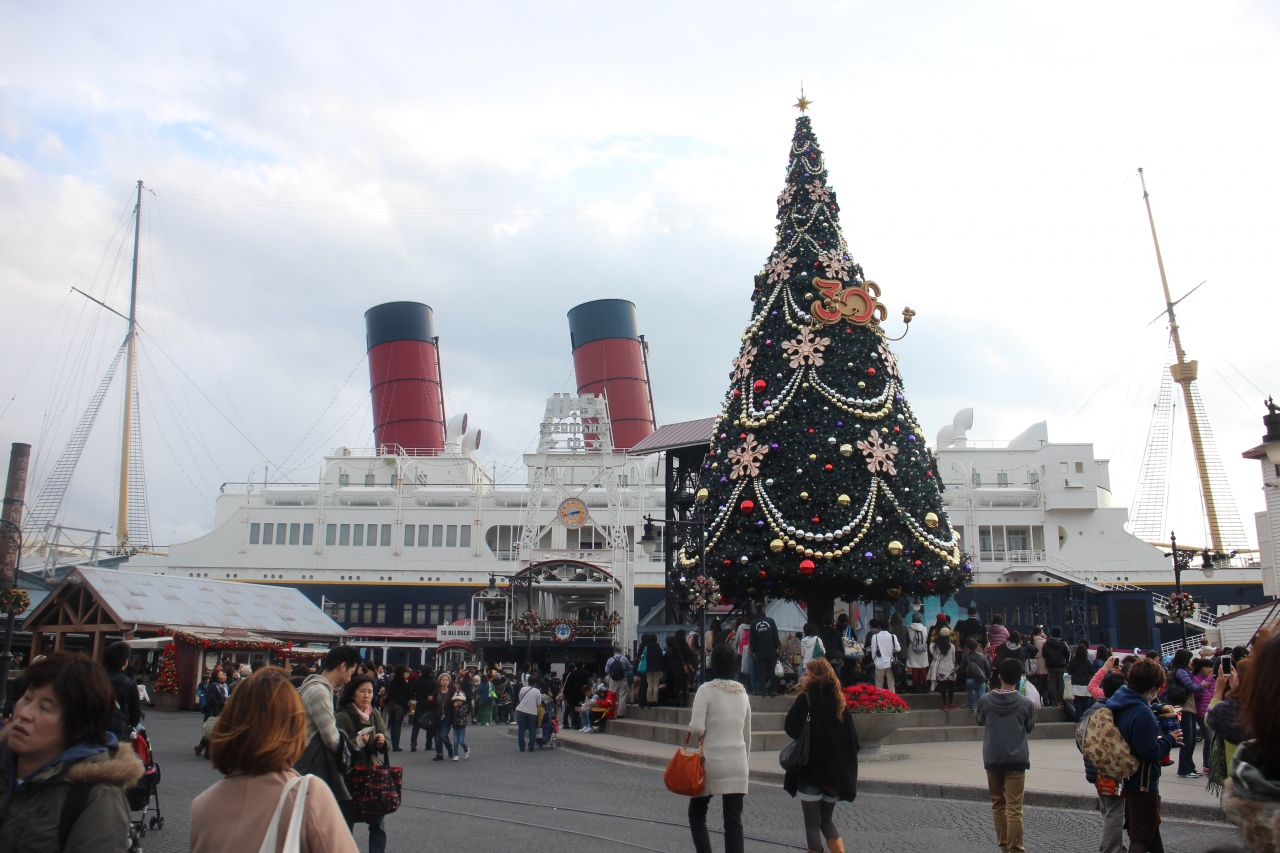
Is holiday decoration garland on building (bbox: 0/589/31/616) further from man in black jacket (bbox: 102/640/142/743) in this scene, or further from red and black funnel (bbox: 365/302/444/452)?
red and black funnel (bbox: 365/302/444/452)

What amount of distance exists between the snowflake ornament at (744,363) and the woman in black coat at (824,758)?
10544 millimetres

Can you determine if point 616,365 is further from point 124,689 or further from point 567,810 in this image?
point 124,689

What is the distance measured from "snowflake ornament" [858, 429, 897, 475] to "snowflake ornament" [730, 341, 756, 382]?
2363 mm

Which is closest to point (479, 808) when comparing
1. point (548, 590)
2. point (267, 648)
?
point (267, 648)

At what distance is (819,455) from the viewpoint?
618 inches

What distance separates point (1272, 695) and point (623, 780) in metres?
10.0

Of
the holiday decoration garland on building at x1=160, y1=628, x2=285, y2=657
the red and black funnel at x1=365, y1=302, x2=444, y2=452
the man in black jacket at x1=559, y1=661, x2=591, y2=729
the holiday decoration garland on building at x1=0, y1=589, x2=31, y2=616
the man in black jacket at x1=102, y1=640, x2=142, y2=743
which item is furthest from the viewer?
the red and black funnel at x1=365, y1=302, x2=444, y2=452

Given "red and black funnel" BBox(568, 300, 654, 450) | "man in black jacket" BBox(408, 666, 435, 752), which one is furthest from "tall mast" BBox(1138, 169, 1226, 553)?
"man in black jacket" BBox(408, 666, 435, 752)

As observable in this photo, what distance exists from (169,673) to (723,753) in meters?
22.1

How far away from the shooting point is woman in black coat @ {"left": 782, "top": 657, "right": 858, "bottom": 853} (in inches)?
253

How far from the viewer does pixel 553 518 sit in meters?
42.8

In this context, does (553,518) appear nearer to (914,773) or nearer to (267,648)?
(267,648)

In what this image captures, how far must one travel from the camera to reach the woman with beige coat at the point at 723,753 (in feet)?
20.5

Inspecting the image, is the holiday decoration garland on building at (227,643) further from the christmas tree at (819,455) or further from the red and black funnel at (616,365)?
the red and black funnel at (616,365)
